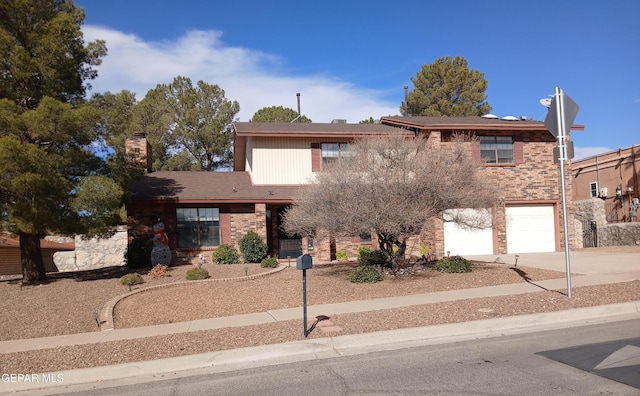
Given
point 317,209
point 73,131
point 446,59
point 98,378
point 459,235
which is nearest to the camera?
point 98,378

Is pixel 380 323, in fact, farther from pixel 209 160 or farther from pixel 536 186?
pixel 209 160

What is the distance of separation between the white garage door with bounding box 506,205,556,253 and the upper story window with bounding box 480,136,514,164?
2003 millimetres

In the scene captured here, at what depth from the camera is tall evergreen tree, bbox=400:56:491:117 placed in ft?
112

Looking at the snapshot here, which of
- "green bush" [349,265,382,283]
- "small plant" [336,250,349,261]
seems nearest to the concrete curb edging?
"small plant" [336,250,349,261]

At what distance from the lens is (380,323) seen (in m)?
8.40

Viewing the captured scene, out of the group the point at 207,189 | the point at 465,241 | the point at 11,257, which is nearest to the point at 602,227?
the point at 465,241

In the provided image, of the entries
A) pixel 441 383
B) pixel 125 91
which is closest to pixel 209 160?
pixel 125 91

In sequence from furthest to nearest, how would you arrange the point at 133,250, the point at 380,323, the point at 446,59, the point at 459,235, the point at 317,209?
the point at 446,59, the point at 459,235, the point at 133,250, the point at 317,209, the point at 380,323

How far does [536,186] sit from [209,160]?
66.6 feet

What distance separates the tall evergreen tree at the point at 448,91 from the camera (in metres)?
34.2

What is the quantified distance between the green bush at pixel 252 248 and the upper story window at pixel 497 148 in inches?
384

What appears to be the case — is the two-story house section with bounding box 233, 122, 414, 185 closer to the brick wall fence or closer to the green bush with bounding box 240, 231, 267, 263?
the green bush with bounding box 240, 231, 267, 263

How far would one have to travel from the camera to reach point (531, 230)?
2047 cm

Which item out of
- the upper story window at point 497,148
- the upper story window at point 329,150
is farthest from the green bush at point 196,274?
the upper story window at point 497,148
